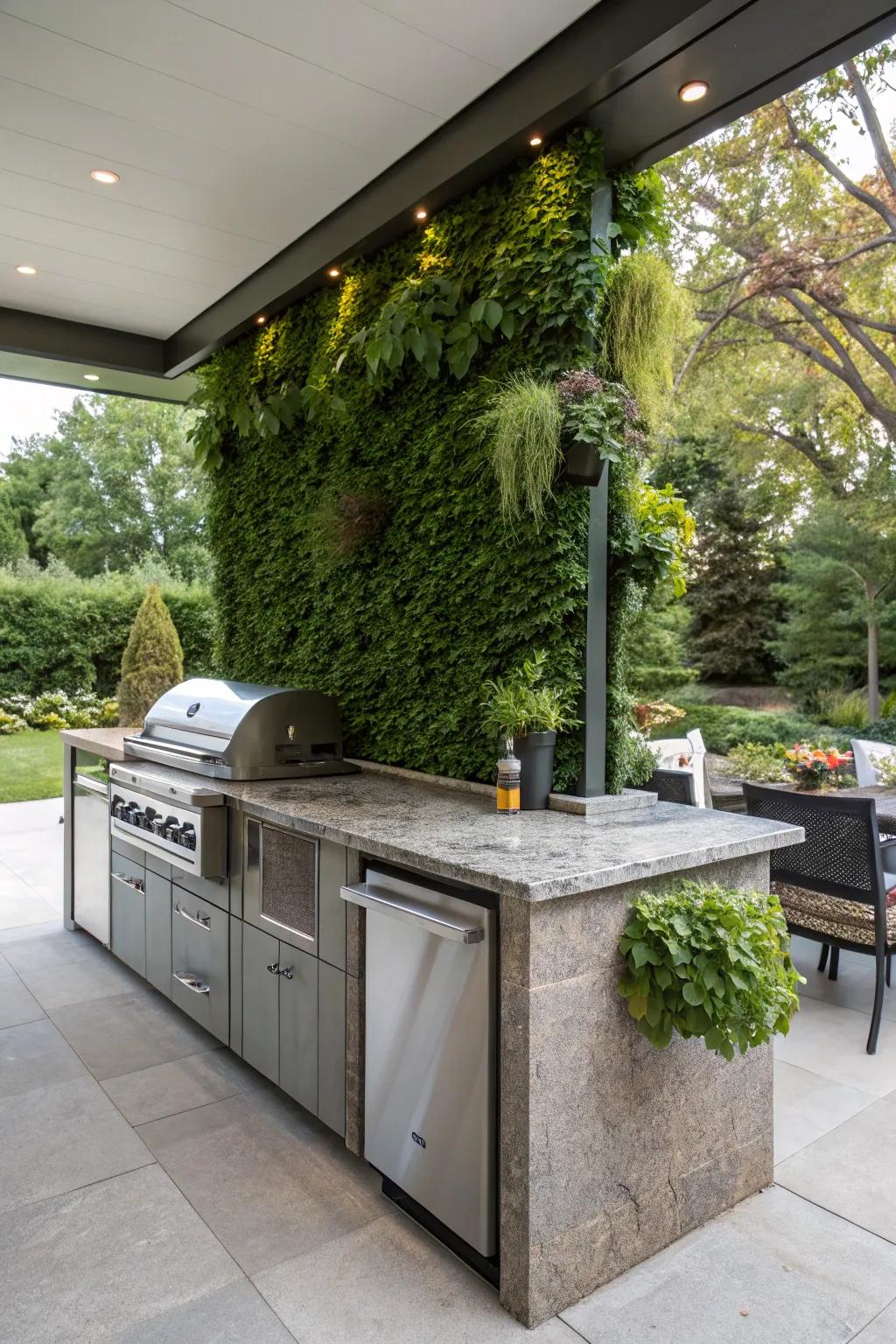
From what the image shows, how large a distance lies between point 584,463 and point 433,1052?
158cm

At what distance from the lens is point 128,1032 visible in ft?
10.1

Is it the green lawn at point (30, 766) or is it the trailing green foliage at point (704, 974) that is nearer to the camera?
the trailing green foliage at point (704, 974)

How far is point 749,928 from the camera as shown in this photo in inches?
73.9

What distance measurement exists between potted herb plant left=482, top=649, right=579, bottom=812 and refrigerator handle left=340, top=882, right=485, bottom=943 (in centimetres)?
61

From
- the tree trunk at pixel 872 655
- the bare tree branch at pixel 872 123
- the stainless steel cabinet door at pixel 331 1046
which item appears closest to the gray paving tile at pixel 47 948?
the stainless steel cabinet door at pixel 331 1046

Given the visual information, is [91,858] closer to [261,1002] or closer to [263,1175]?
[261,1002]

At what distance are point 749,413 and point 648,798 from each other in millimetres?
9628

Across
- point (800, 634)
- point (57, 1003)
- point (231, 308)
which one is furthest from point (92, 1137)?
point (800, 634)

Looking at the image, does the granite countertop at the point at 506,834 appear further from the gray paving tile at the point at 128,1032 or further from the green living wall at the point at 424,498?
the gray paving tile at the point at 128,1032

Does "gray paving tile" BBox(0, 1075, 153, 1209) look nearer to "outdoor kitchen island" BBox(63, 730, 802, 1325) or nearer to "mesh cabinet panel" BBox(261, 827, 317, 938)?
"outdoor kitchen island" BBox(63, 730, 802, 1325)

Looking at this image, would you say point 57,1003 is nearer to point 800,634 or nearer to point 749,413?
point 749,413

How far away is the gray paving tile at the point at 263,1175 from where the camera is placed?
77.1 inches

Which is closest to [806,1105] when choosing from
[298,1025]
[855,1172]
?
[855,1172]

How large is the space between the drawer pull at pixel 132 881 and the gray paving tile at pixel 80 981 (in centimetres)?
43
